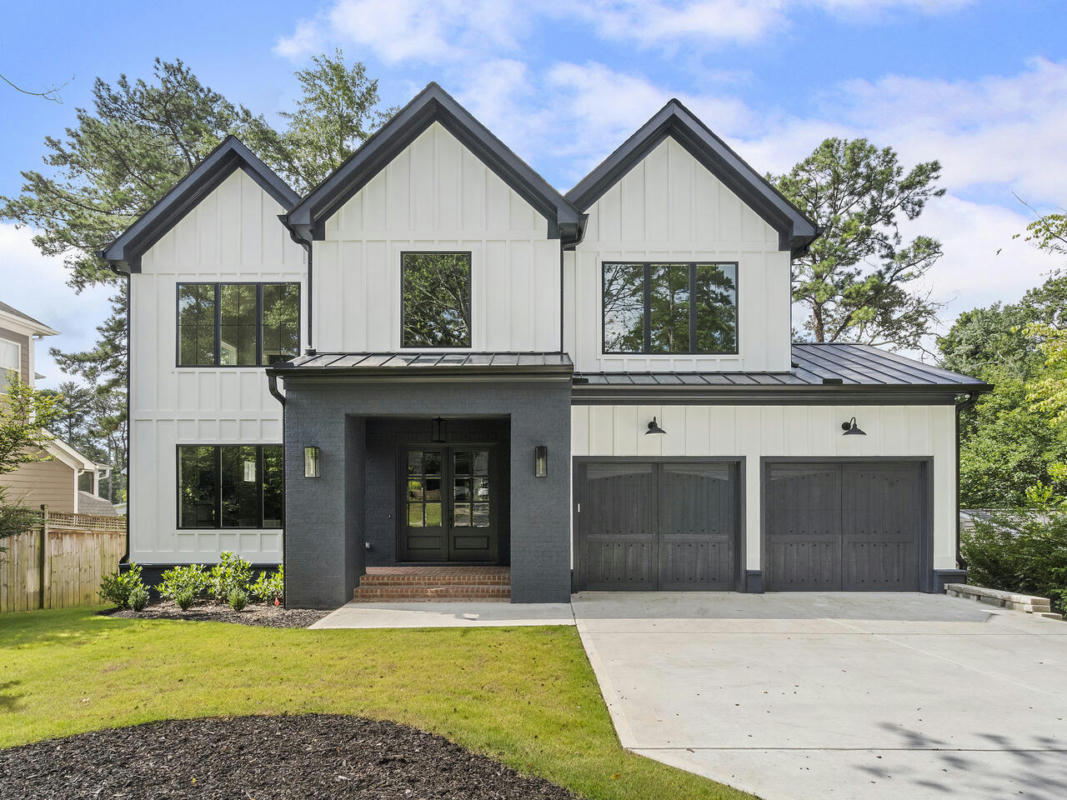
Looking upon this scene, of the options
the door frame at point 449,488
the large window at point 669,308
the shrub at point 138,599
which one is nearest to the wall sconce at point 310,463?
the door frame at point 449,488

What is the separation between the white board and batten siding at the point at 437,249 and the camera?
10555 millimetres

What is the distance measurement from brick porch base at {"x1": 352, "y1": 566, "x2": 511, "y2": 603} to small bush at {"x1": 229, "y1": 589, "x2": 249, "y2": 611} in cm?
155

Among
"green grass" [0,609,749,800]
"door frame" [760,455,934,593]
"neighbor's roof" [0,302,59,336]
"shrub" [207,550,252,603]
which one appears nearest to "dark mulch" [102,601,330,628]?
"shrub" [207,550,252,603]

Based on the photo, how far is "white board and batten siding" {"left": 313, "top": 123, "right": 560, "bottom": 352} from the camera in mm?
10555

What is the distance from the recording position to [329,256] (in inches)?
419

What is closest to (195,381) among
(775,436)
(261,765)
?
(261,765)

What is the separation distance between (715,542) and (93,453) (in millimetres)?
67733

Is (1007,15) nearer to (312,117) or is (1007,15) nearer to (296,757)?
(296,757)

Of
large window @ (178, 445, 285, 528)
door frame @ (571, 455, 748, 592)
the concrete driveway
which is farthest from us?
large window @ (178, 445, 285, 528)

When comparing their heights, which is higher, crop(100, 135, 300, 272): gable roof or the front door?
crop(100, 135, 300, 272): gable roof

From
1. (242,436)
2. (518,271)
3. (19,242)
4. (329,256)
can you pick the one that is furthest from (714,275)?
(19,242)

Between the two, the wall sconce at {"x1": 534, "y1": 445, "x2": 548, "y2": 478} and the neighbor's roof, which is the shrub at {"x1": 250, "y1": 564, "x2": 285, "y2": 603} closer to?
the wall sconce at {"x1": 534, "y1": 445, "x2": 548, "y2": 478}

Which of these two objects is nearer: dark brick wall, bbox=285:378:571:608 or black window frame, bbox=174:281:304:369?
dark brick wall, bbox=285:378:571:608

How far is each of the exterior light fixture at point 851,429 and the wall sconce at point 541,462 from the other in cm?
504
